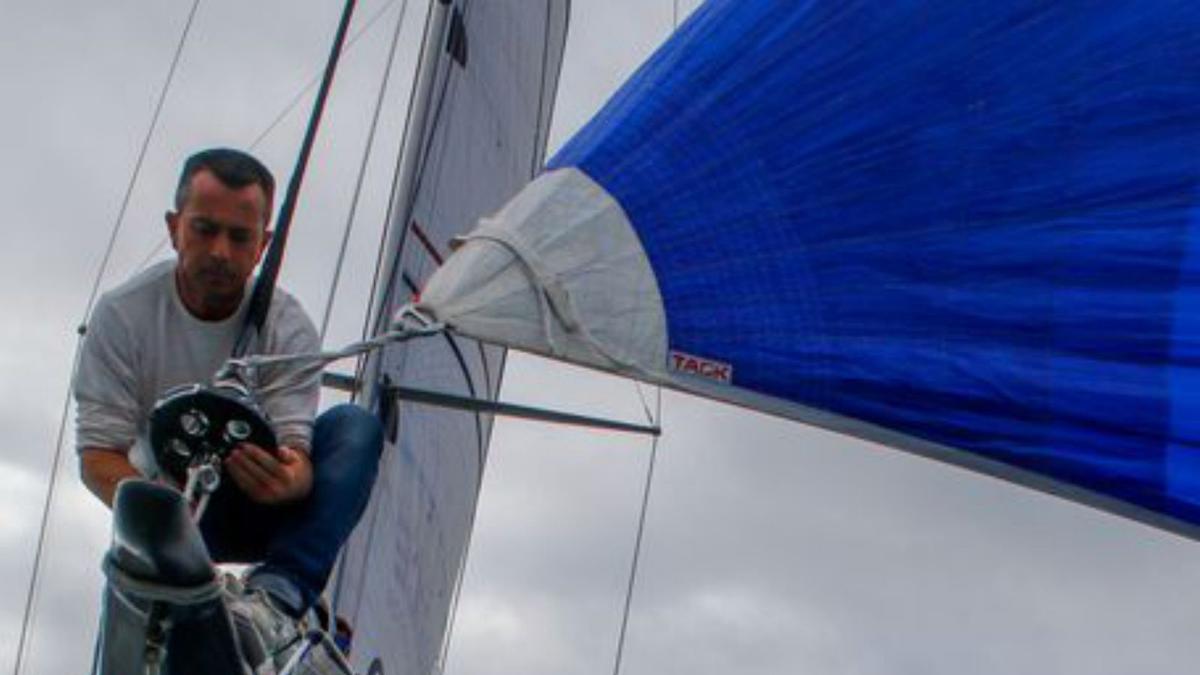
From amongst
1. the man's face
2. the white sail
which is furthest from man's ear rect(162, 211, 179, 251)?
the white sail

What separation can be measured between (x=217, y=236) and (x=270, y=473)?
533 millimetres

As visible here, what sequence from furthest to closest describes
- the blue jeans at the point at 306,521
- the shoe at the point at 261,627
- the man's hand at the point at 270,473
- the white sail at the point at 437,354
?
1. the white sail at the point at 437,354
2. the blue jeans at the point at 306,521
3. the man's hand at the point at 270,473
4. the shoe at the point at 261,627

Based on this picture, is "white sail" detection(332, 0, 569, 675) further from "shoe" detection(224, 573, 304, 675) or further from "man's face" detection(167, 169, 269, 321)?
"shoe" detection(224, 573, 304, 675)

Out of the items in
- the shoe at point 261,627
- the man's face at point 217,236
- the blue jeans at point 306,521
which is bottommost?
the shoe at point 261,627

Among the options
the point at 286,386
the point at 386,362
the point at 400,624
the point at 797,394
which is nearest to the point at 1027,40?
the point at 797,394

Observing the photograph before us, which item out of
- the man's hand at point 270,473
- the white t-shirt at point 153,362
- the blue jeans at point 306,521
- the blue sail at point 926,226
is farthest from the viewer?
the blue sail at point 926,226

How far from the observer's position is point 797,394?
612cm

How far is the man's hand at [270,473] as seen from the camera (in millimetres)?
5070

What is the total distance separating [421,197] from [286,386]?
3661 millimetres

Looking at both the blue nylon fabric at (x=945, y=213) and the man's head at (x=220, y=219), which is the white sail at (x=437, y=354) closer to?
the blue nylon fabric at (x=945, y=213)

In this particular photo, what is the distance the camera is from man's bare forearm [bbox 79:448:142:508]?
532 cm

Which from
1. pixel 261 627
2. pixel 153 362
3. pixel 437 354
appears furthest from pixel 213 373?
pixel 437 354

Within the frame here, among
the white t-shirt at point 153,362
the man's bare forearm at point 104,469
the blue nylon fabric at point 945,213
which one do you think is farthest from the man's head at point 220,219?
the blue nylon fabric at point 945,213

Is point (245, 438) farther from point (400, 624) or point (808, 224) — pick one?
point (400, 624)
